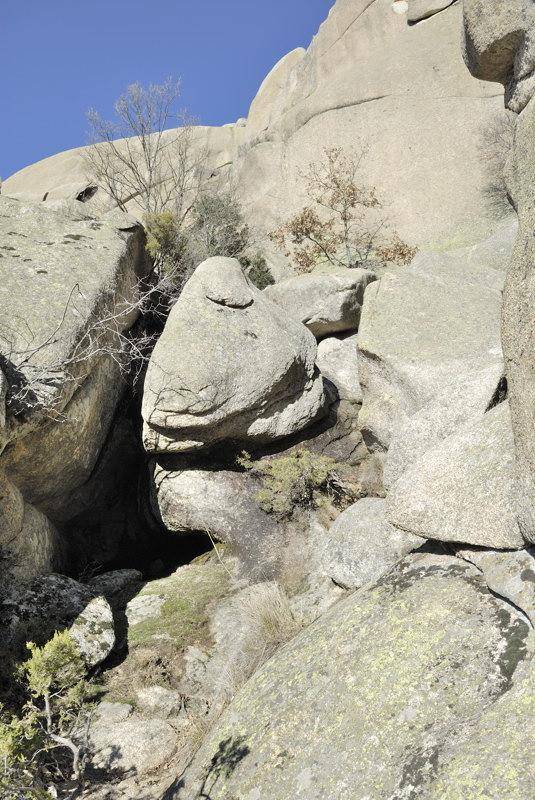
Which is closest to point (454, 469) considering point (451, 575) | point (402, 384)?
point (451, 575)

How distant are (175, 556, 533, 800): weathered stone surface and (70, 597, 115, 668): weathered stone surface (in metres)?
1.97

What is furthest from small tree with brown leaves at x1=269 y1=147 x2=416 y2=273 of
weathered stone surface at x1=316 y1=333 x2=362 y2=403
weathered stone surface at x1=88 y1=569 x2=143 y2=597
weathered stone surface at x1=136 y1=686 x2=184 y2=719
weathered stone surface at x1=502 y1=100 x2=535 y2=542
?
weathered stone surface at x1=136 y1=686 x2=184 y2=719

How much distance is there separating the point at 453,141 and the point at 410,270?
991 centimetres

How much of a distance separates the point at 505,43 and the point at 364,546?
4332 millimetres

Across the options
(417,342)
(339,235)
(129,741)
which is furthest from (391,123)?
(129,741)

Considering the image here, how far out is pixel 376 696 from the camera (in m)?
3.83

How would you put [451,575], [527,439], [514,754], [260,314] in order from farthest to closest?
[260,314]
[451,575]
[527,439]
[514,754]

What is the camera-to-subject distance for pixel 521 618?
372cm

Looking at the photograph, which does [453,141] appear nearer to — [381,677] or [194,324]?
[194,324]

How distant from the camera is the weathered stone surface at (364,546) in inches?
234

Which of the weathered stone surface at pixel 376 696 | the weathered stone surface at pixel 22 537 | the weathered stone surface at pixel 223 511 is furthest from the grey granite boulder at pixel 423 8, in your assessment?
the weathered stone surface at pixel 376 696

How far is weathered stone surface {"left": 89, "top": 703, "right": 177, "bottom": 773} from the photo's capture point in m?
4.89

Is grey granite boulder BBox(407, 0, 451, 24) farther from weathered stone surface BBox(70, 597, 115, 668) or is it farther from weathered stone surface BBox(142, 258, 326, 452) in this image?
weathered stone surface BBox(70, 597, 115, 668)

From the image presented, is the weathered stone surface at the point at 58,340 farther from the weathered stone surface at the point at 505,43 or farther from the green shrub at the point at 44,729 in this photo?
the weathered stone surface at the point at 505,43
